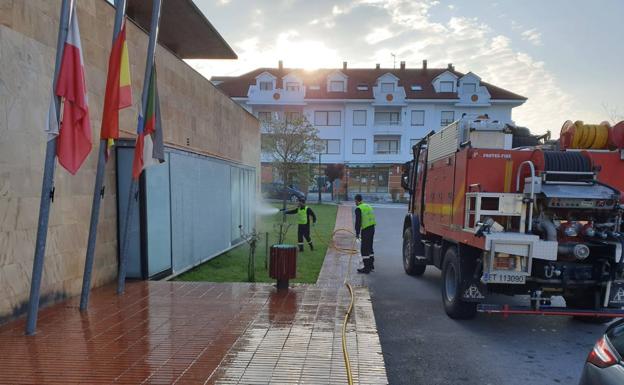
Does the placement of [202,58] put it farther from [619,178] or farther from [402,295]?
[619,178]

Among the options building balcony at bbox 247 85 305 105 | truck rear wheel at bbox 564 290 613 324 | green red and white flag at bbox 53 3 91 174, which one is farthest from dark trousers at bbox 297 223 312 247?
building balcony at bbox 247 85 305 105

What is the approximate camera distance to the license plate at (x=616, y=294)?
5.50 metres

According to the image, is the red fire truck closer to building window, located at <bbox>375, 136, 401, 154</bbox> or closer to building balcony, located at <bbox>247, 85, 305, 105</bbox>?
building balcony, located at <bbox>247, 85, 305, 105</bbox>

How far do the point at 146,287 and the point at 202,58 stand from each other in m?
11.8

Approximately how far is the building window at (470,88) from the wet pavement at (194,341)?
40.1 metres

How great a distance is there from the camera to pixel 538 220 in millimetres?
5547

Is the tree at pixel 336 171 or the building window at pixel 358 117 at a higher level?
the building window at pixel 358 117

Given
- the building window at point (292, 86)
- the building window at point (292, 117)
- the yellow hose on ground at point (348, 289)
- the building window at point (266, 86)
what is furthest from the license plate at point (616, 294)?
the building window at point (266, 86)

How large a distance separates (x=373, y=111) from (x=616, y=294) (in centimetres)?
3751

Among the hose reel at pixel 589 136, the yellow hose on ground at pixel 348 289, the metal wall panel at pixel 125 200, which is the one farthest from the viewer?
the metal wall panel at pixel 125 200

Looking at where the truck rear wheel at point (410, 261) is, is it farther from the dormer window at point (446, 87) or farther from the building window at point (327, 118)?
the dormer window at point (446, 87)

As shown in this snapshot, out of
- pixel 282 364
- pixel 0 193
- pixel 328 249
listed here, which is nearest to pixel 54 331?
pixel 0 193

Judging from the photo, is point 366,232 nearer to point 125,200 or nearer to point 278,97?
point 125,200

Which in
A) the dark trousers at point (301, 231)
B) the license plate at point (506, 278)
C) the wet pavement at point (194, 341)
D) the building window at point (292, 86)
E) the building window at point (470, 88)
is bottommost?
the wet pavement at point (194, 341)
